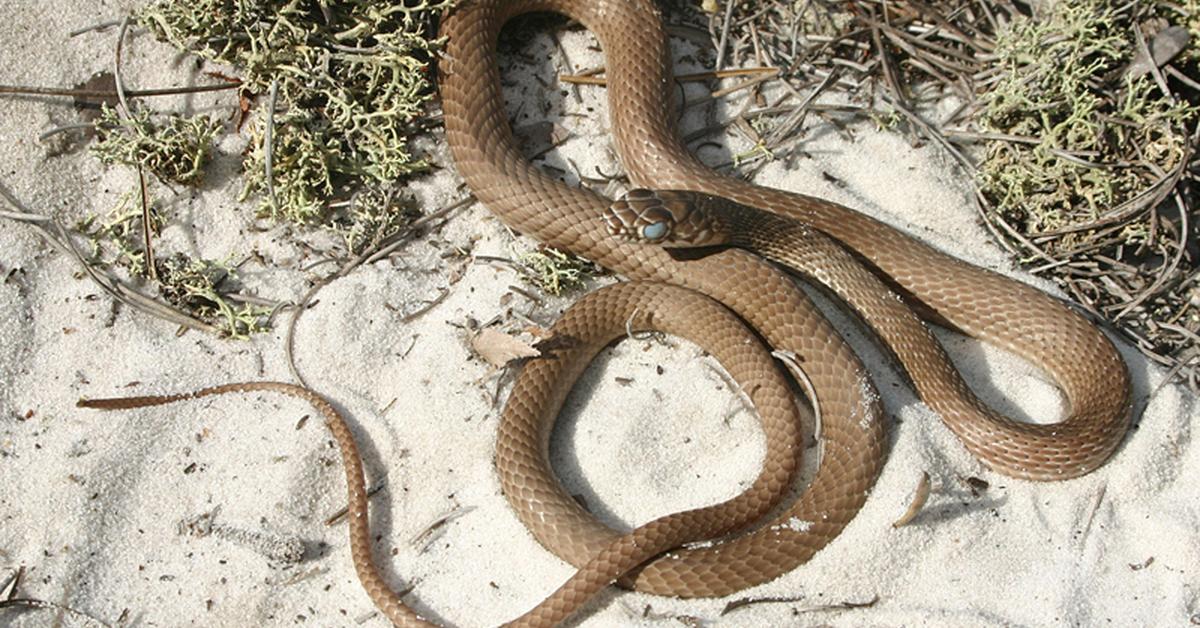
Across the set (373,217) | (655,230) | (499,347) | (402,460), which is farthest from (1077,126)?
(402,460)

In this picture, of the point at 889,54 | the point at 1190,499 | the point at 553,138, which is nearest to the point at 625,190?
the point at 553,138

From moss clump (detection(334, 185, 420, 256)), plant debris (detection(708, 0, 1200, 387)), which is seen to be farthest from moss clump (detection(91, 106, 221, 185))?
plant debris (detection(708, 0, 1200, 387))

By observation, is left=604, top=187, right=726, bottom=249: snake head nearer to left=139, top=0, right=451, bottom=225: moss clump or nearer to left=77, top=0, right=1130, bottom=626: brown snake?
left=77, top=0, right=1130, bottom=626: brown snake

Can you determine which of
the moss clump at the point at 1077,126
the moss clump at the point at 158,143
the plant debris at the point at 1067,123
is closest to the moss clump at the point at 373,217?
the moss clump at the point at 158,143

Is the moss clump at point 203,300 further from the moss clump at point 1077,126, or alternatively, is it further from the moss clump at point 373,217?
the moss clump at point 1077,126

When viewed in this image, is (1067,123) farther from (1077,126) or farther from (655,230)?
(655,230)
